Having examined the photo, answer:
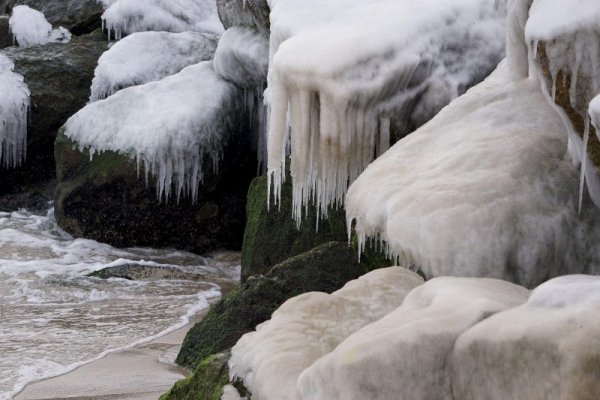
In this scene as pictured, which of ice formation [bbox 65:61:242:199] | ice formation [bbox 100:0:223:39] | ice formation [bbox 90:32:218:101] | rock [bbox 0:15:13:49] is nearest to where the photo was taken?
ice formation [bbox 65:61:242:199]

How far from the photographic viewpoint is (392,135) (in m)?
6.15

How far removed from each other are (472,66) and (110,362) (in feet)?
9.55

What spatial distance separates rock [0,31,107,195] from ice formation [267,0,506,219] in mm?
6140

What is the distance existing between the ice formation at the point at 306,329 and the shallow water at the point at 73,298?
2005 millimetres

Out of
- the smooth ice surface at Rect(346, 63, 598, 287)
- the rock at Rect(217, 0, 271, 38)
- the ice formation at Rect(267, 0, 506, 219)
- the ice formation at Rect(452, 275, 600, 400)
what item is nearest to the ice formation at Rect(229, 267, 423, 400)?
the smooth ice surface at Rect(346, 63, 598, 287)

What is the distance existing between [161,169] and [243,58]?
1397 mm

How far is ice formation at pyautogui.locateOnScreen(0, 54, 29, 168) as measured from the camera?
11.6 m

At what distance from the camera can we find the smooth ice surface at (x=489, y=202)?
13.2ft

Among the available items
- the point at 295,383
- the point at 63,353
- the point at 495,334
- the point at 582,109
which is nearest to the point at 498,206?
the point at 582,109

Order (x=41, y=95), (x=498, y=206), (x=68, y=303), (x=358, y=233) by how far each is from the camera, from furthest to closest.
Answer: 1. (x=41, y=95)
2. (x=68, y=303)
3. (x=358, y=233)
4. (x=498, y=206)

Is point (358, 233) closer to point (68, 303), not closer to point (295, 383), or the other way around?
point (295, 383)

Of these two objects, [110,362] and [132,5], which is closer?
[110,362]

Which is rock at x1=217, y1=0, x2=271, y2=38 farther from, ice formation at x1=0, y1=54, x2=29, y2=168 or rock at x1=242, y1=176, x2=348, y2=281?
ice formation at x1=0, y1=54, x2=29, y2=168

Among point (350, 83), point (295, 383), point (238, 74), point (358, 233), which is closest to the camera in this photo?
point (295, 383)
